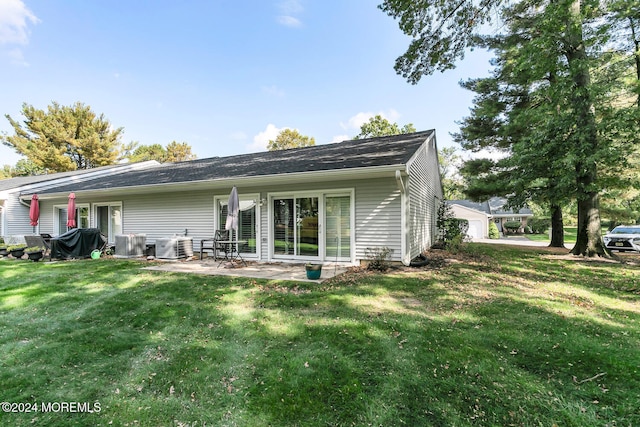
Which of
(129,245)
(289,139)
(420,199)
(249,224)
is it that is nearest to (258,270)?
(249,224)

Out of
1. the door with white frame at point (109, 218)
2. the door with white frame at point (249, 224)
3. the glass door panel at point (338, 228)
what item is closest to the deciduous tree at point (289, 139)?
the door with white frame at point (109, 218)

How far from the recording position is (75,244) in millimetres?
9008

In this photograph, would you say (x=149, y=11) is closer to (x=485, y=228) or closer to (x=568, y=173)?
(x=568, y=173)

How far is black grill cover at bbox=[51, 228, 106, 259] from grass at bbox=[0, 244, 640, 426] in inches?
173

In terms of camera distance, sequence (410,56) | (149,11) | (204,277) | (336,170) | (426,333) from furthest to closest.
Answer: (149,11), (410,56), (336,170), (204,277), (426,333)

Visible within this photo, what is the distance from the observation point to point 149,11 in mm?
10781

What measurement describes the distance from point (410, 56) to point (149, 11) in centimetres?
992

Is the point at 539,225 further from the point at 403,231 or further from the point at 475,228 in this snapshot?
the point at 403,231

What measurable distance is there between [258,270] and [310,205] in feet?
7.39

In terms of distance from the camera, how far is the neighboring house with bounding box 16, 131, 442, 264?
7.10m

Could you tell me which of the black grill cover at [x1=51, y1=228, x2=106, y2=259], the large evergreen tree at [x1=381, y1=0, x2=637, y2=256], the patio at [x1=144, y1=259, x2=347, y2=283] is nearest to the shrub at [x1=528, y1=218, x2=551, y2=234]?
the large evergreen tree at [x1=381, y1=0, x2=637, y2=256]

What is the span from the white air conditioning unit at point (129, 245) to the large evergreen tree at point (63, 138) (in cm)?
2234

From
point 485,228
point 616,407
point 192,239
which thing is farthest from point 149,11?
point 485,228

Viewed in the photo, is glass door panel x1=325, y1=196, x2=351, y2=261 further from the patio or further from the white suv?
the white suv
